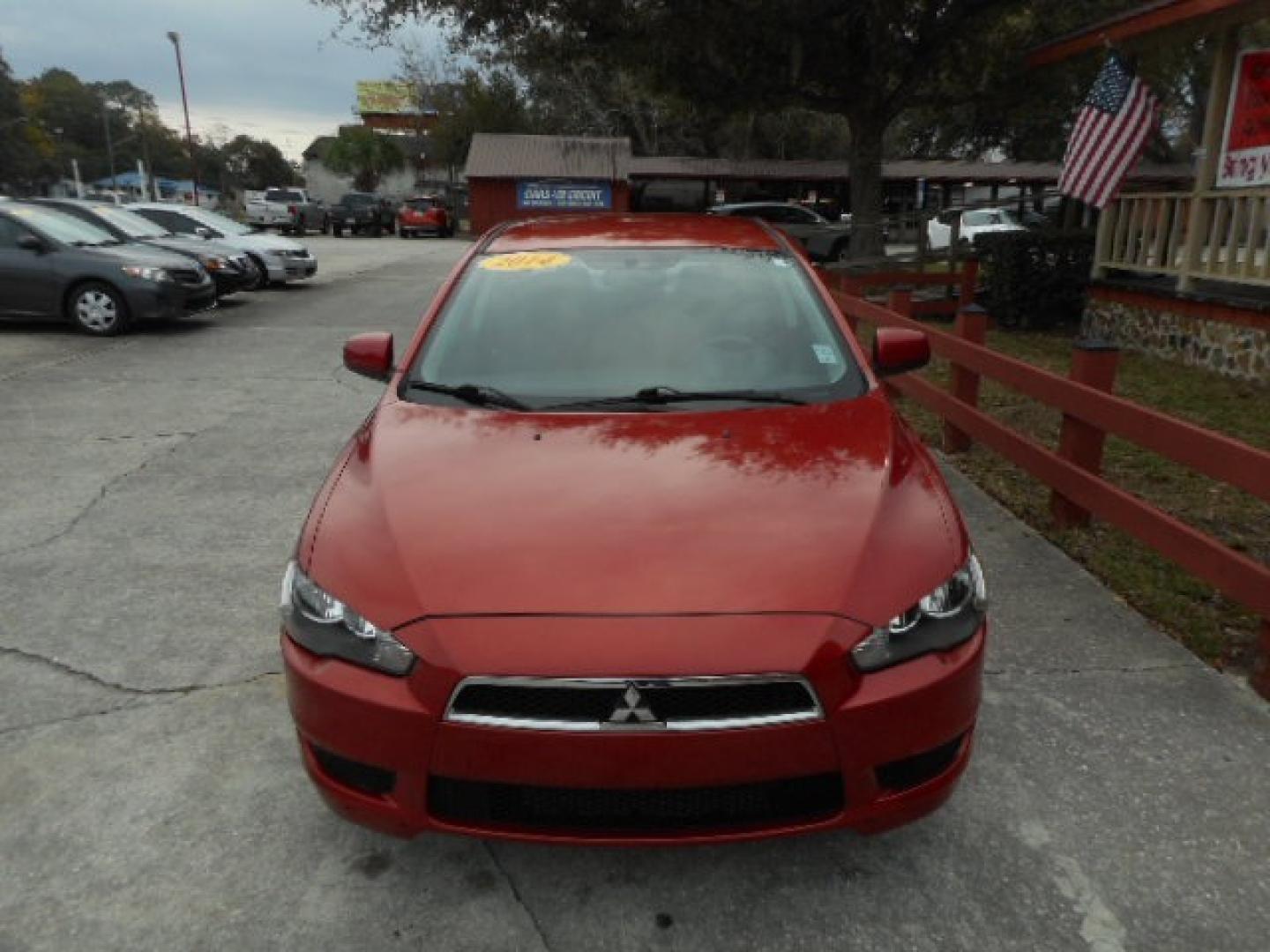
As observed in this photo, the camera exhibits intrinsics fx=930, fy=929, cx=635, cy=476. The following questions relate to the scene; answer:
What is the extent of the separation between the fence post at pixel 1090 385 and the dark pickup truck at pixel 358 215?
37350 mm

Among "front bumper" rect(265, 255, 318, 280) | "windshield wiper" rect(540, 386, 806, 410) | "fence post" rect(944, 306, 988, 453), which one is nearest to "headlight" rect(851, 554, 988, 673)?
"windshield wiper" rect(540, 386, 806, 410)

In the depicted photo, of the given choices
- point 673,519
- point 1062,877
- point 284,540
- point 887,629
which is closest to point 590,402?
point 673,519

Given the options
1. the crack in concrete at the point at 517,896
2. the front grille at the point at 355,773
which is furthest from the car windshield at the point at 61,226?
the crack in concrete at the point at 517,896

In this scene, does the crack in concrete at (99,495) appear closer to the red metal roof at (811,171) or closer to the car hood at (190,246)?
the car hood at (190,246)

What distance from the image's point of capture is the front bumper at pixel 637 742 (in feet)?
6.42

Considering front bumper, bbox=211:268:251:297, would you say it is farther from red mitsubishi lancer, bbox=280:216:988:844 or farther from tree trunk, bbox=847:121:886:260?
red mitsubishi lancer, bbox=280:216:988:844

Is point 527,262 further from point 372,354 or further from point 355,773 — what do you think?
point 355,773

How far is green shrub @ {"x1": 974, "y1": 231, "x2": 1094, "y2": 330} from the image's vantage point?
37.4ft

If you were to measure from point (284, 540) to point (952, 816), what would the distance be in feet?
11.2

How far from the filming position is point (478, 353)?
3.29m

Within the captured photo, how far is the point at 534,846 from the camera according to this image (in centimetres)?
239

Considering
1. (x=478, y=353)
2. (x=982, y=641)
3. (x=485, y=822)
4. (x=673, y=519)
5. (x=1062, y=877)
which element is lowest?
(x=1062, y=877)

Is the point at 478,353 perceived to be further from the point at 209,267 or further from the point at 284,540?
the point at 209,267

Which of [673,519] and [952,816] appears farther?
[952,816]
